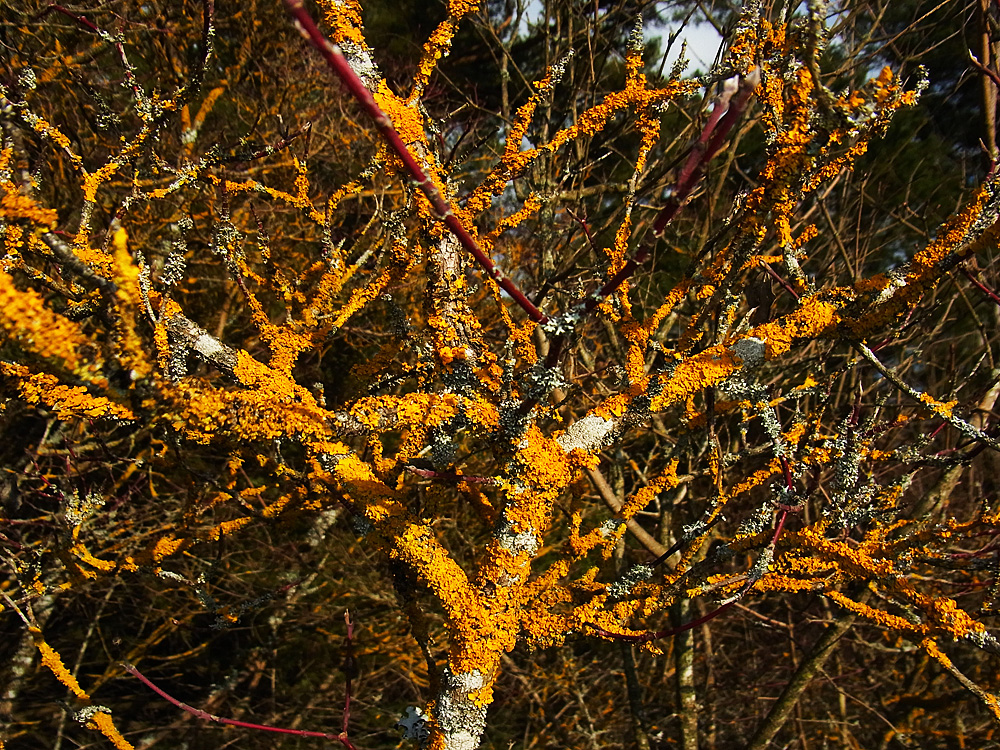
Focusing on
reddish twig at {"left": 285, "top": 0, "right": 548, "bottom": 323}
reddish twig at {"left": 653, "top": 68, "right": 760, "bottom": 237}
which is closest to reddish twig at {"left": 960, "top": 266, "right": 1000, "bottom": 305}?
reddish twig at {"left": 653, "top": 68, "right": 760, "bottom": 237}

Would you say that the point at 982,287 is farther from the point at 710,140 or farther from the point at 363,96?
the point at 363,96

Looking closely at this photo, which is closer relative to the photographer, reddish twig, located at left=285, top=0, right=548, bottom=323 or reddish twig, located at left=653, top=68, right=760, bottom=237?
reddish twig, located at left=285, top=0, right=548, bottom=323

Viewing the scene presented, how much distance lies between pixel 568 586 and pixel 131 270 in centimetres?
134

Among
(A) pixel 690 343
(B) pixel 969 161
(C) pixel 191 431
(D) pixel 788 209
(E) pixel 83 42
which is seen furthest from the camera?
(B) pixel 969 161

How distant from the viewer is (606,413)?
1.52 meters

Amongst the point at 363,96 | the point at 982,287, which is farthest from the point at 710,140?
the point at 982,287

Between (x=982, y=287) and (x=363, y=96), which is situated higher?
(x=982, y=287)

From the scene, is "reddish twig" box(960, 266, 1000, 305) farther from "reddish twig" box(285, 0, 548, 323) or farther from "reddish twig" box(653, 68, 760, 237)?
"reddish twig" box(285, 0, 548, 323)

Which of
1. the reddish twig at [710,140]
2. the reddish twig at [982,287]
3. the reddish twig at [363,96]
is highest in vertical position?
the reddish twig at [982,287]

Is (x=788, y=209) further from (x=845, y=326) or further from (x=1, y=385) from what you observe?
(x=1, y=385)

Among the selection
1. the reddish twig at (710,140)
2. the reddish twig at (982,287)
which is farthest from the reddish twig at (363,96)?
the reddish twig at (982,287)

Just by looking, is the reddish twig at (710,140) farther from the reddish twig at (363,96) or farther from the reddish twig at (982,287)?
the reddish twig at (982,287)

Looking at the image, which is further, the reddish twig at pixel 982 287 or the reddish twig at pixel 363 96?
the reddish twig at pixel 982 287

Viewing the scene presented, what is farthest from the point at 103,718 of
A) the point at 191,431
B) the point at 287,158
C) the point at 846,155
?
the point at 287,158
